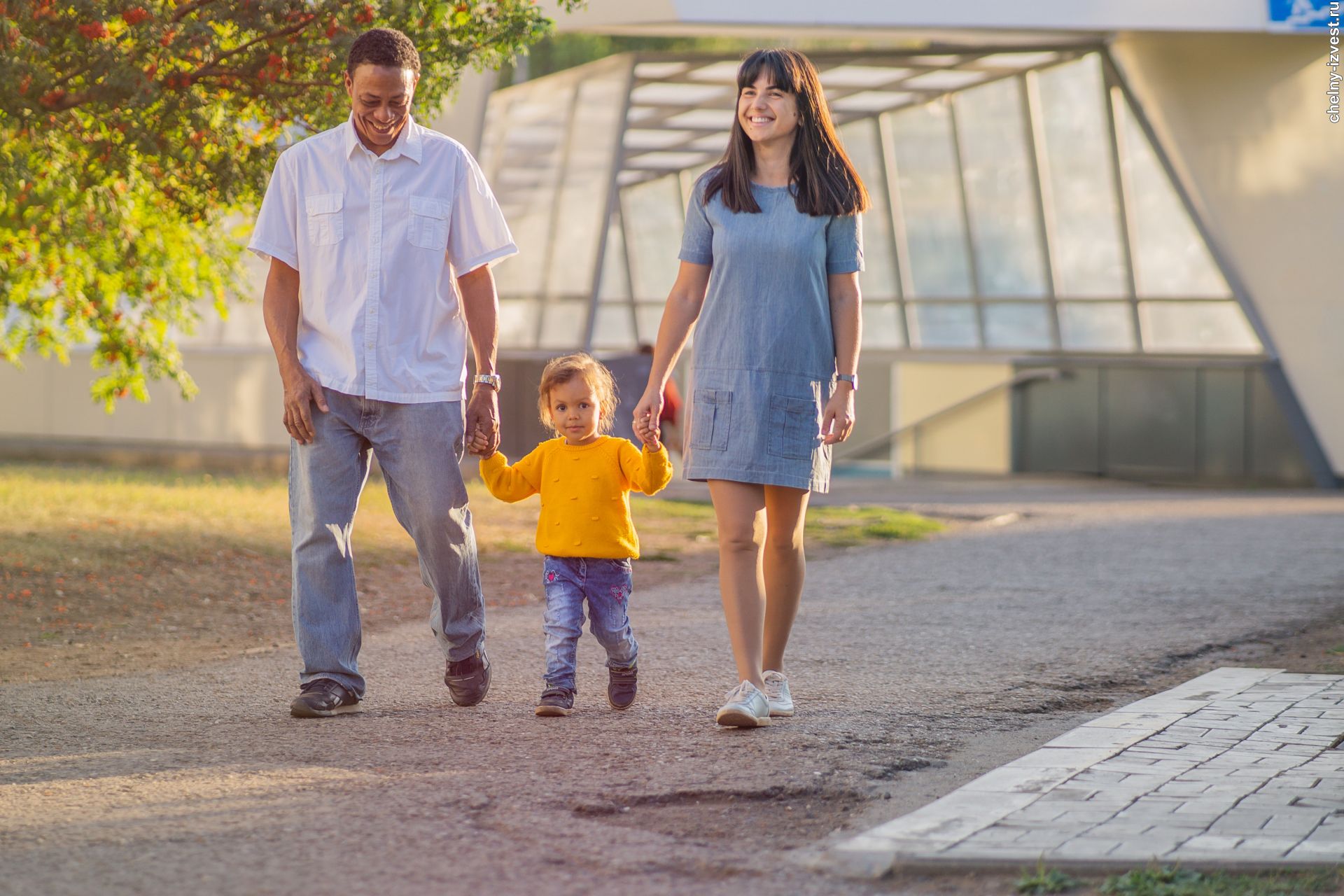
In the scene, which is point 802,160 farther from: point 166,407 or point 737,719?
point 166,407

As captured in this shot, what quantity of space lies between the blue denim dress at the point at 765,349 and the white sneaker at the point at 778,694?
633mm

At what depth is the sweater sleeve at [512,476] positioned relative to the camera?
5145 millimetres

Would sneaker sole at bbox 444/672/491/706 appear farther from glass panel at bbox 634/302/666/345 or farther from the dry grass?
glass panel at bbox 634/302/666/345

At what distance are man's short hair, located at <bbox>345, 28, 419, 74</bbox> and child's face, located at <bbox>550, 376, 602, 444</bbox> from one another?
3.65 ft

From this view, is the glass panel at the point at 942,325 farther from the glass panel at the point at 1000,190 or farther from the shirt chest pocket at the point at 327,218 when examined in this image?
the shirt chest pocket at the point at 327,218

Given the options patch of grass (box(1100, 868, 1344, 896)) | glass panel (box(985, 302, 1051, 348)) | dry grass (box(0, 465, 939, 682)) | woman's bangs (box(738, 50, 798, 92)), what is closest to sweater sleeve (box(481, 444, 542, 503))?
woman's bangs (box(738, 50, 798, 92))

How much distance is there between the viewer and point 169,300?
38.1ft

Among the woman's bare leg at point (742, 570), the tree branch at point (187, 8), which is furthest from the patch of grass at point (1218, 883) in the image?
the tree branch at point (187, 8)

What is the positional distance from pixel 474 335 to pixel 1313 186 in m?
15.4

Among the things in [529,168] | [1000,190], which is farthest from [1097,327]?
[529,168]

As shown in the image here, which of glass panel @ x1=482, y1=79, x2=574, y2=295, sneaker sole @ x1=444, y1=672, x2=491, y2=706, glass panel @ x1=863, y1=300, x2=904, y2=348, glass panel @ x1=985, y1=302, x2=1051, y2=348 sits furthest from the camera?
glass panel @ x1=863, y1=300, x2=904, y2=348

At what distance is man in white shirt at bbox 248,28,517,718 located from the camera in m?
5.00

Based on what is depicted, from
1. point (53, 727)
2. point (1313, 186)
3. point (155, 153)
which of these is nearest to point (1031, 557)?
point (155, 153)

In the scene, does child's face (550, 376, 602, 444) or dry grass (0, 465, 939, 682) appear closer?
child's face (550, 376, 602, 444)
